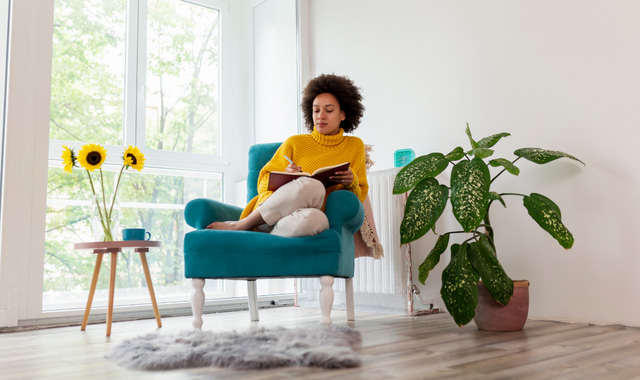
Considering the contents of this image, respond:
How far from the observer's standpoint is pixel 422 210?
2082 millimetres

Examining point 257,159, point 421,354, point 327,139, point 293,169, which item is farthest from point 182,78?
point 421,354

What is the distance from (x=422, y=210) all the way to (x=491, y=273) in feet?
1.13

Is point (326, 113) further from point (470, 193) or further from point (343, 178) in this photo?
point (470, 193)

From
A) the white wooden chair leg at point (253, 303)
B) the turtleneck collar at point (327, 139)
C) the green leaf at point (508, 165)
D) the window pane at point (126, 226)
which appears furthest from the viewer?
the window pane at point (126, 226)

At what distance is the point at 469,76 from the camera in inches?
107

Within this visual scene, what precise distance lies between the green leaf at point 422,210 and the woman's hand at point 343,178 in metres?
0.27

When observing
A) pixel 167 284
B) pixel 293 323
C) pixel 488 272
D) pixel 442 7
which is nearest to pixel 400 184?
pixel 488 272

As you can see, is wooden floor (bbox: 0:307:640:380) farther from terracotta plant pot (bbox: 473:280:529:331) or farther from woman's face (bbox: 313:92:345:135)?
woman's face (bbox: 313:92:345:135)

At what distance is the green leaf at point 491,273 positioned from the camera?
1.97 m

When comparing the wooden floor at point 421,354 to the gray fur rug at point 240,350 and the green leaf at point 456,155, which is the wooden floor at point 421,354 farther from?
the green leaf at point 456,155

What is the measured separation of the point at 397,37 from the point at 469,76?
0.59 meters

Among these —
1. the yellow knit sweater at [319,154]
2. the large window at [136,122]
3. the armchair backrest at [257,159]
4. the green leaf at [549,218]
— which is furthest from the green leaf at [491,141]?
the large window at [136,122]

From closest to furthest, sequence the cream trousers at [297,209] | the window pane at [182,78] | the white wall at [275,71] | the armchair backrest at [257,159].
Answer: the cream trousers at [297,209] → the armchair backrest at [257,159] → the window pane at [182,78] → the white wall at [275,71]

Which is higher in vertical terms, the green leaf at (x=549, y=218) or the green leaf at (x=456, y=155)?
the green leaf at (x=456, y=155)
